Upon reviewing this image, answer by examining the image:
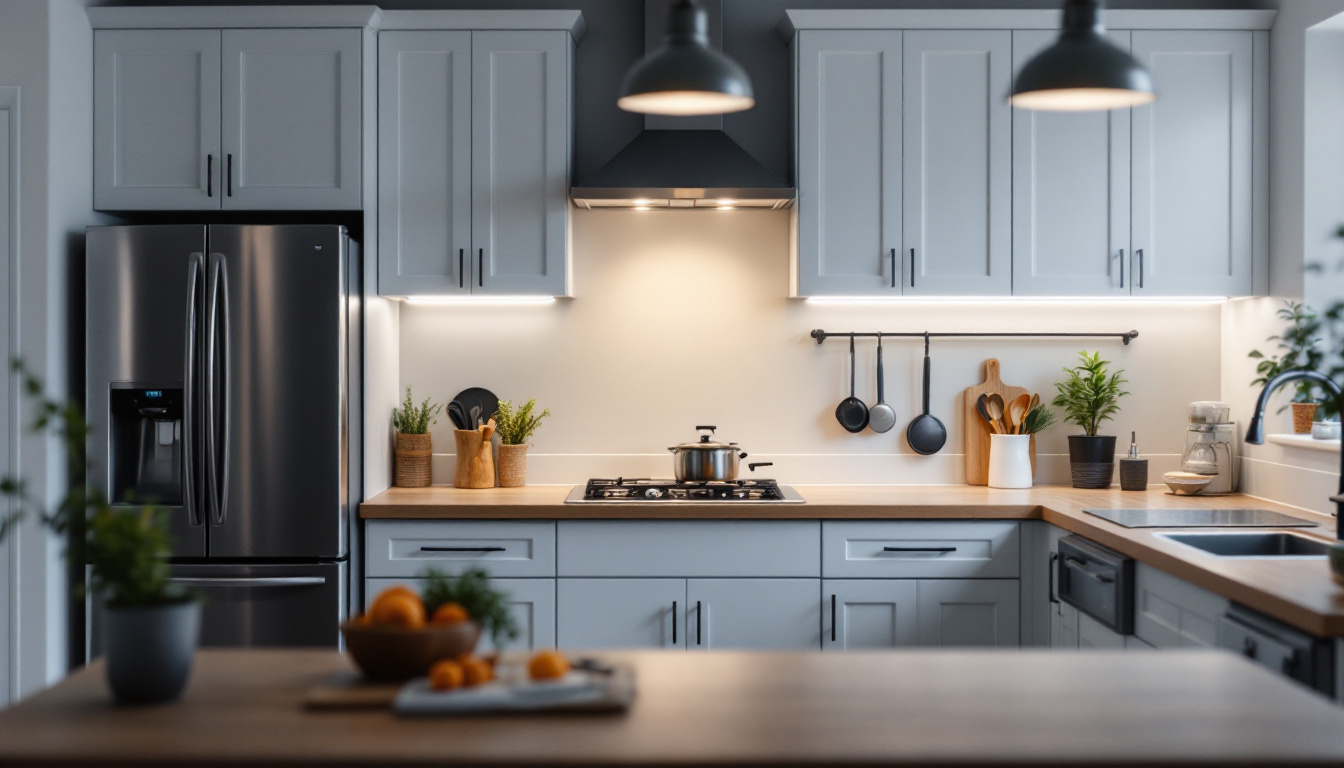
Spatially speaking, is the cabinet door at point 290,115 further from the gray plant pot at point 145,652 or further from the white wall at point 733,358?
the gray plant pot at point 145,652

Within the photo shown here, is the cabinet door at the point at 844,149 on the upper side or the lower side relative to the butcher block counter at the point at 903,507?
→ upper

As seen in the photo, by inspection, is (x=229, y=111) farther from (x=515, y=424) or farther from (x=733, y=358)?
(x=733, y=358)

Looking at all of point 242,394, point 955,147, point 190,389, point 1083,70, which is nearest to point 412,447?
point 242,394

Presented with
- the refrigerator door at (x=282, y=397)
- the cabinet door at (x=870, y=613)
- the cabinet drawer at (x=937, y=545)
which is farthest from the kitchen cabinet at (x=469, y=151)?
the cabinet door at (x=870, y=613)

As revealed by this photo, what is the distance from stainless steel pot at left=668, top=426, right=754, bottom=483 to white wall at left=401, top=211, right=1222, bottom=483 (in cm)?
30

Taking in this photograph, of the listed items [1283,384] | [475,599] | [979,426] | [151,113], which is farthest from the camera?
[979,426]

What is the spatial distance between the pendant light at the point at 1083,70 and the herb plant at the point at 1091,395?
6.56ft

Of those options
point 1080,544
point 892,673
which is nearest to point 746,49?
point 1080,544

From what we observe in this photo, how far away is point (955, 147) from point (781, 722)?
2.76 meters

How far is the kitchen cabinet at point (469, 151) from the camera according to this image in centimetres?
370

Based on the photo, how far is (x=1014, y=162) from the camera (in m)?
3.72

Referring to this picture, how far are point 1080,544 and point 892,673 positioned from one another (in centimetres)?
168

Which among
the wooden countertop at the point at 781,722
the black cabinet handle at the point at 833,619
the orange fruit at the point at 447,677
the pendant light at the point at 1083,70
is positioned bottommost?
the black cabinet handle at the point at 833,619

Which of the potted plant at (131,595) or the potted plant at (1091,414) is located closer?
the potted plant at (131,595)
